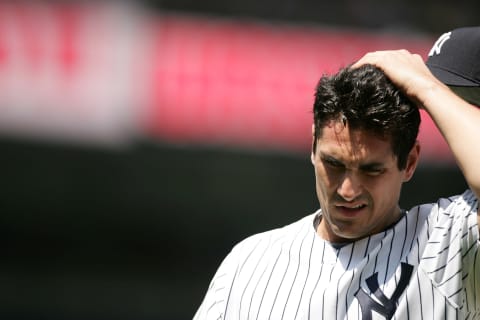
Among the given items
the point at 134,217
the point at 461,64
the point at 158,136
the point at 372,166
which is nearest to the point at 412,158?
the point at 372,166

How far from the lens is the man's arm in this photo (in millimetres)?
2025

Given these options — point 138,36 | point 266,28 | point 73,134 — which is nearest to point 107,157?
point 73,134

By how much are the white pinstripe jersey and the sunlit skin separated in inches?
2.4

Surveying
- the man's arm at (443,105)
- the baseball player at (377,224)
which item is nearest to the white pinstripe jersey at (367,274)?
the baseball player at (377,224)

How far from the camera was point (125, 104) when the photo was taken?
24.8 ft

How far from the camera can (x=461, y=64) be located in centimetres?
230

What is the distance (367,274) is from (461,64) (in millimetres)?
579

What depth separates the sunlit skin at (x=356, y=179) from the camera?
7.17 feet

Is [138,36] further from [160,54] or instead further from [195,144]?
[195,144]

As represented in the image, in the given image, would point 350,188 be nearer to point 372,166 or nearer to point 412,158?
point 372,166

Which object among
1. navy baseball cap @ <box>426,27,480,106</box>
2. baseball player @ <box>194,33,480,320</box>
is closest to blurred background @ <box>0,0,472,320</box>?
navy baseball cap @ <box>426,27,480,106</box>

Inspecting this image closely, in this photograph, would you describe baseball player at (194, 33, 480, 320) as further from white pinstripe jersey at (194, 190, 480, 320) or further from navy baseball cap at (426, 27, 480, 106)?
navy baseball cap at (426, 27, 480, 106)

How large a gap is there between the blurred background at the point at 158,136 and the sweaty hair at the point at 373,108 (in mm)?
5317

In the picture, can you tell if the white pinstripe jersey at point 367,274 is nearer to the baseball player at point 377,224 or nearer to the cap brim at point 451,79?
the baseball player at point 377,224
